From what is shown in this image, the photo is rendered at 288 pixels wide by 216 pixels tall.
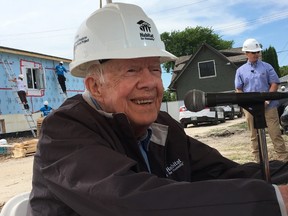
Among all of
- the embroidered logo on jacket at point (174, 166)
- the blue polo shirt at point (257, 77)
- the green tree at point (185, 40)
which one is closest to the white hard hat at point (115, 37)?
the embroidered logo on jacket at point (174, 166)

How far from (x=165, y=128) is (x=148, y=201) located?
0.99 m

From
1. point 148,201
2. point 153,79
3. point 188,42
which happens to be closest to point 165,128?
point 153,79

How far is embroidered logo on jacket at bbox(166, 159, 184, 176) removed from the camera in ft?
6.22

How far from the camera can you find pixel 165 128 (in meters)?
2.07

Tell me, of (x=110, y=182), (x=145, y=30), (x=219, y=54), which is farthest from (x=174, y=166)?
(x=219, y=54)

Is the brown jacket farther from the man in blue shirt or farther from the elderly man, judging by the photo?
the man in blue shirt

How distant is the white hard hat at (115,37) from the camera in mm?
1750

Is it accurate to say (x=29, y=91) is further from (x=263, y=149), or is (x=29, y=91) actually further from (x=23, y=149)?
(x=263, y=149)

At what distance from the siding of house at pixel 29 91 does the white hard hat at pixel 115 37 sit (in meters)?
16.1

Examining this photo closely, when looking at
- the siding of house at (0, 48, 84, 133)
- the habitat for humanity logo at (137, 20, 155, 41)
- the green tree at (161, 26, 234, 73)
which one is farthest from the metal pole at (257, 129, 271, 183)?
the green tree at (161, 26, 234, 73)

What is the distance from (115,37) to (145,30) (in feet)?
0.56

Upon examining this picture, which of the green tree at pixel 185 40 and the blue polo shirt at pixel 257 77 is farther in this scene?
the green tree at pixel 185 40

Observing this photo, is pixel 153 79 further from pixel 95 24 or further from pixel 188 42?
pixel 188 42

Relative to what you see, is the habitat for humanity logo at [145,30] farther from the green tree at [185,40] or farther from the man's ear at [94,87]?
the green tree at [185,40]
